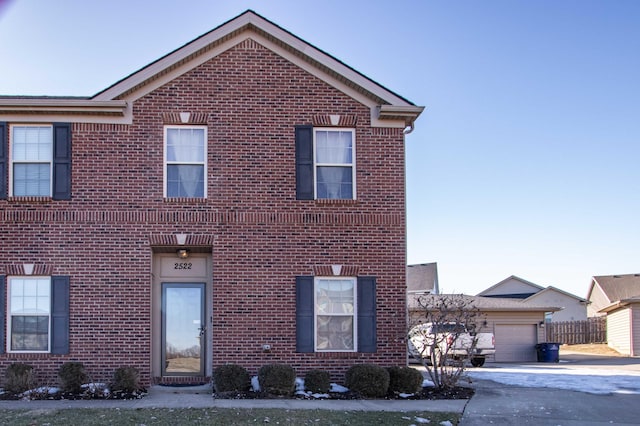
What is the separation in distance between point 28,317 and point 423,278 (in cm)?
2962

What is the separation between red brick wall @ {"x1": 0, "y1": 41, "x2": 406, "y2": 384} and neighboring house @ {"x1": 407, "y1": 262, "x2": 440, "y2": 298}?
2542 cm

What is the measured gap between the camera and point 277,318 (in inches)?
550

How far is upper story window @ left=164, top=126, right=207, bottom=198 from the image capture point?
46.6 feet

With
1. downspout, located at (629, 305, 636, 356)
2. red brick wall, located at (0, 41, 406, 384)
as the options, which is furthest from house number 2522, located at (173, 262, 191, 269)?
downspout, located at (629, 305, 636, 356)

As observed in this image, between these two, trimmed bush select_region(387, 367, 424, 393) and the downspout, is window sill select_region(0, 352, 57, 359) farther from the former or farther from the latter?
the downspout

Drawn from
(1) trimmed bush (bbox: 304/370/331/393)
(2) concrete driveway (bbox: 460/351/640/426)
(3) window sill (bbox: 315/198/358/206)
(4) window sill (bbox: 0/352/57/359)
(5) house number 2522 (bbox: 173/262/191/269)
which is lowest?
(2) concrete driveway (bbox: 460/351/640/426)

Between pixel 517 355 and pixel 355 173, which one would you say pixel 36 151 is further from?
pixel 517 355

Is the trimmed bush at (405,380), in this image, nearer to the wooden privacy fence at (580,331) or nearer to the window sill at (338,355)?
the window sill at (338,355)

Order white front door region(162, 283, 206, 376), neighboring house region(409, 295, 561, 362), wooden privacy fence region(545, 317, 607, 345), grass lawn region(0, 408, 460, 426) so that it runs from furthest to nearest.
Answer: wooden privacy fence region(545, 317, 607, 345) → neighboring house region(409, 295, 561, 362) → white front door region(162, 283, 206, 376) → grass lawn region(0, 408, 460, 426)

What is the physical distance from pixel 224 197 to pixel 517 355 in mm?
17301

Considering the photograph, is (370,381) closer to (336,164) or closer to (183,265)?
(336,164)

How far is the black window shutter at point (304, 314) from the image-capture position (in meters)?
13.9

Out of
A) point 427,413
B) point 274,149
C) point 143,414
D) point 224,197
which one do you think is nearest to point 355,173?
point 274,149

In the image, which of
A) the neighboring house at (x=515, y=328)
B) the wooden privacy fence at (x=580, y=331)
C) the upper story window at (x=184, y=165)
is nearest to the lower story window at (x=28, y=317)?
the upper story window at (x=184, y=165)
